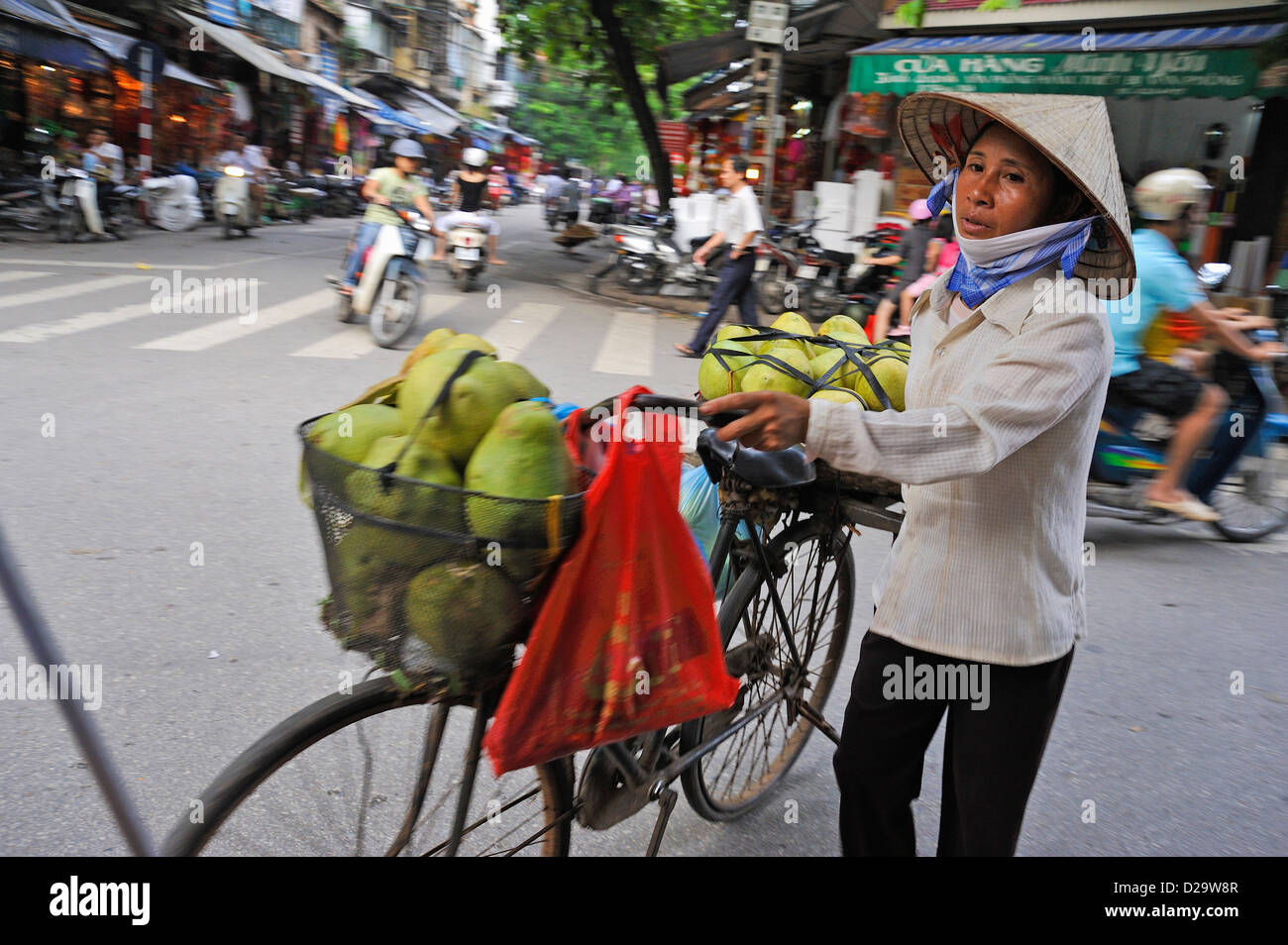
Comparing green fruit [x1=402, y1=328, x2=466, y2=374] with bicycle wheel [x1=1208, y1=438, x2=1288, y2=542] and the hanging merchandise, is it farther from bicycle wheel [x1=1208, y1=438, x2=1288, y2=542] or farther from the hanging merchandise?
the hanging merchandise

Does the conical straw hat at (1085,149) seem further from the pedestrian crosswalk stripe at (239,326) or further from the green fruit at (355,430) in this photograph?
the pedestrian crosswalk stripe at (239,326)

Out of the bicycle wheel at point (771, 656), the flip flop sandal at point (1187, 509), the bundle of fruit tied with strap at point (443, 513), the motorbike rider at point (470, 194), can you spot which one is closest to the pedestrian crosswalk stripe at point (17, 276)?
the motorbike rider at point (470, 194)

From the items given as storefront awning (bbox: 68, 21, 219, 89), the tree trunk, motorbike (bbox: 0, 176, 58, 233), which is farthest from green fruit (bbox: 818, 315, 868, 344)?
storefront awning (bbox: 68, 21, 219, 89)

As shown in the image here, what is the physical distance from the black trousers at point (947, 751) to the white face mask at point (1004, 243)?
71cm

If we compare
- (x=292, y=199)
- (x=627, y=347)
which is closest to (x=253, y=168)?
(x=292, y=199)

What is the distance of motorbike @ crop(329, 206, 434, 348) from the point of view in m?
8.07

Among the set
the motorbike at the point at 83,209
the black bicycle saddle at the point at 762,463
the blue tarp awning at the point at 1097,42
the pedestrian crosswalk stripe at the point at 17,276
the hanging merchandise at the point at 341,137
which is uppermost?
the hanging merchandise at the point at 341,137

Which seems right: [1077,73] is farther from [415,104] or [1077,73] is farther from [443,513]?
[415,104]

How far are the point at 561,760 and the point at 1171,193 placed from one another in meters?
4.06

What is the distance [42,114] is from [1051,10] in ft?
53.9

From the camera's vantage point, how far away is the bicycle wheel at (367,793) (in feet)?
5.16

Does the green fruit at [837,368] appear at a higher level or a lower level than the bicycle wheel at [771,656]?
higher

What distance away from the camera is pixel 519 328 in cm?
948

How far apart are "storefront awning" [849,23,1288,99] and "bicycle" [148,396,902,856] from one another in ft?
26.2
